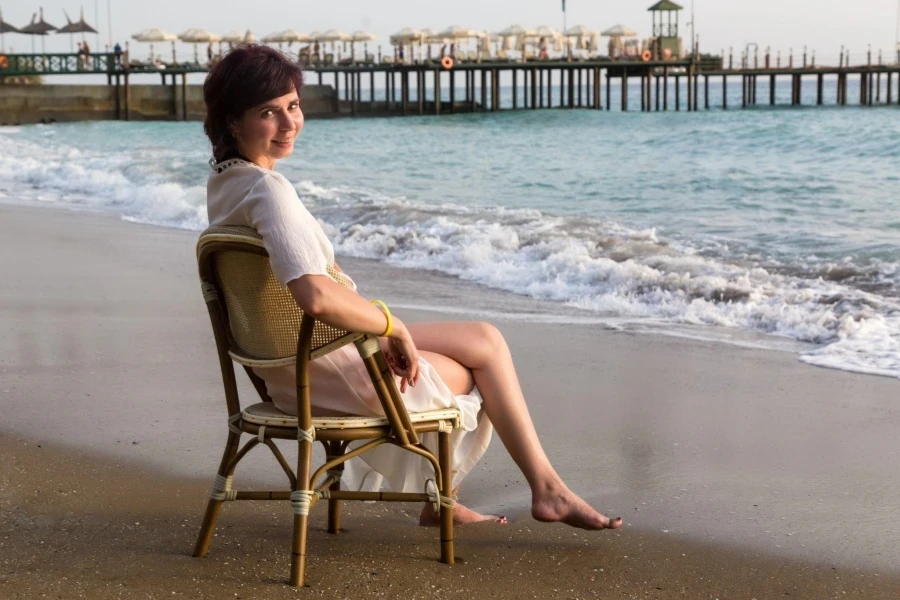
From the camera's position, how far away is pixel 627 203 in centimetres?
1459

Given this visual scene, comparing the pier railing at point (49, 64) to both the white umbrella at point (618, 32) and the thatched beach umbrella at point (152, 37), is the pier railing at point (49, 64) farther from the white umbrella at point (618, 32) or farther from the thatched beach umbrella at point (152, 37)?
the white umbrella at point (618, 32)

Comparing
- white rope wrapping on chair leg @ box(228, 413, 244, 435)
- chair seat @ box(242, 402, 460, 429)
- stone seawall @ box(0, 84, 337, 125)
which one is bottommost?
white rope wrapping on chair leg @ box(228, 413, 244, 435)

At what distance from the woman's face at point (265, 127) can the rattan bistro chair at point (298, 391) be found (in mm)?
194

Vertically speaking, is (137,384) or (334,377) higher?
(334,377)

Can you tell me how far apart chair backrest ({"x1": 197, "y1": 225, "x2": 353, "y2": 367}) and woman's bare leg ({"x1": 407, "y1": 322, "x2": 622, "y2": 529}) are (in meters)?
0.31

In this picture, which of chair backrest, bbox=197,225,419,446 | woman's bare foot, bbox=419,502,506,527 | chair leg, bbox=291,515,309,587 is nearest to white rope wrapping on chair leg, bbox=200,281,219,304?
chair backrest, bbox=197,225,419,446

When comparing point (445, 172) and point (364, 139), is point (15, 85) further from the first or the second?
point (445, 172)

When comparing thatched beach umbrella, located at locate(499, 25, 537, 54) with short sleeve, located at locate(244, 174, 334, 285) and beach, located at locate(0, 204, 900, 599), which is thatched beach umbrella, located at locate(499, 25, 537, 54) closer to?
beach, located at locate(0, 204, 900, 599)

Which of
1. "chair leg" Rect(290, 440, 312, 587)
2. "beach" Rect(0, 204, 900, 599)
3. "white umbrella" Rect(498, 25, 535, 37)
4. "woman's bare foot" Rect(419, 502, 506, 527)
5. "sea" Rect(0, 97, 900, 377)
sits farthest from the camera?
"white umbrella" Rect(498, 25, 535, 37)

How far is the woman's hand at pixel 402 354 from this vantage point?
236 cm

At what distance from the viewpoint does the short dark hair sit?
2.38 m

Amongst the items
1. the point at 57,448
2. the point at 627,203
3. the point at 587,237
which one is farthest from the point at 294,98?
the point at 627,203

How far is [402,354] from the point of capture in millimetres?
2400

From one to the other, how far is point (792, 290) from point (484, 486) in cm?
404
